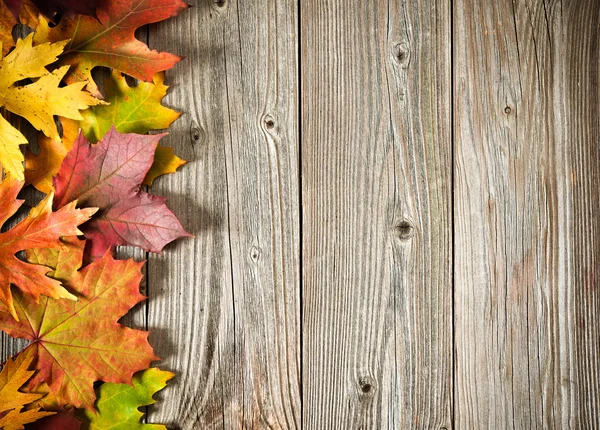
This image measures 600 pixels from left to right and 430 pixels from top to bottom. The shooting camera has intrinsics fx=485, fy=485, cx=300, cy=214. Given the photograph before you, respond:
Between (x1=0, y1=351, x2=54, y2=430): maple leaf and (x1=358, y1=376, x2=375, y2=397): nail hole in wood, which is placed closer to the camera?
(x1=0, y1=351, x2=54, y2=430): maple leaf

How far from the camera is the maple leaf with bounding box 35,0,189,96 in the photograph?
817 mm

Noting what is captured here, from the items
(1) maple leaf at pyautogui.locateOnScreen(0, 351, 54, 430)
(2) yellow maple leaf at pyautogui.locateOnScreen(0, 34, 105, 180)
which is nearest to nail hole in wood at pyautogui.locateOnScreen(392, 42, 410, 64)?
(2) yellow maple leaf at pyautogui.locateOnScreen(0, 34, 105, 180)

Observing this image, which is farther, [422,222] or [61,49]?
[422,222]

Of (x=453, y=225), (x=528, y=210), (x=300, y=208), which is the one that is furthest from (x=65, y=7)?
(x=528, y=210)

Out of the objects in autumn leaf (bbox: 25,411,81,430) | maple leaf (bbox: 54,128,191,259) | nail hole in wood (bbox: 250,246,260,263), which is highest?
maple leaf (bbox: 54,128,191,259)

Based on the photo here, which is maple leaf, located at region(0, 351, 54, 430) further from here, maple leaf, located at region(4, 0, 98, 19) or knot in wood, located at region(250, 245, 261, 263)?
maple leaf, located at region(4, 0, 98, 19)

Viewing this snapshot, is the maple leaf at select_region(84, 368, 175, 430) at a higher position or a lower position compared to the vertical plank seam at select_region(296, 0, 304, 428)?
lower

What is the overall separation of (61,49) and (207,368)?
0.59m

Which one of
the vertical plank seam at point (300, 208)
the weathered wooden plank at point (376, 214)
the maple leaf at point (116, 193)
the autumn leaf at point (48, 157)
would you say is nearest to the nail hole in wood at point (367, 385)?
the weathered wooden plank at point (376, 214)

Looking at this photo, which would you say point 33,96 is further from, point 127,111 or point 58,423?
point 58,423

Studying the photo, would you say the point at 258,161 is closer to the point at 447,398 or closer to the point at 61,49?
the point at 61,49

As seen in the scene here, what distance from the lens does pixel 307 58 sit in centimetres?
89


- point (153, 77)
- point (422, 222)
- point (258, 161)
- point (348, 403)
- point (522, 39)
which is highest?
point (522, 39)

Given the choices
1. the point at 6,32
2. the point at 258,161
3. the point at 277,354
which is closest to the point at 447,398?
the point at 277,354
